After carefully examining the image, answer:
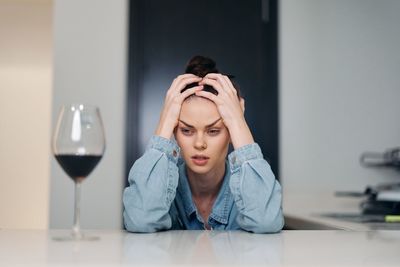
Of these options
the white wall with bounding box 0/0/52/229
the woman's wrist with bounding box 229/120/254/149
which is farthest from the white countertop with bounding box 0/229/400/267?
the white wall with bounding box 0/0/52/229

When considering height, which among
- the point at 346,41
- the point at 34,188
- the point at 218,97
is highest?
the point at 346,41

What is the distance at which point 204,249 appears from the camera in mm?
740

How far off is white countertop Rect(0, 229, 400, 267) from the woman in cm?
11

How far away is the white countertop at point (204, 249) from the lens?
0.64 m

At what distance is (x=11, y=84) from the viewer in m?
4.58

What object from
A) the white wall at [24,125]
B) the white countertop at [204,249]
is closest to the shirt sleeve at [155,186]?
the white countertop at [204,249]

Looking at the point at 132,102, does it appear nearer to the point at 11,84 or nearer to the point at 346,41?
the point at 346,41

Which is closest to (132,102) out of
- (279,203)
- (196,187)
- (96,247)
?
(196,187)

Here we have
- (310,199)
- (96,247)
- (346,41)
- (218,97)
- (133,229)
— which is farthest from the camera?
(346,41)

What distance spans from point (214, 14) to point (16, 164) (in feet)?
8.43

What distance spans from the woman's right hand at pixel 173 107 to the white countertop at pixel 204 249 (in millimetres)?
254

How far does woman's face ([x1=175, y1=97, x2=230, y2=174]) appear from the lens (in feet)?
3.77

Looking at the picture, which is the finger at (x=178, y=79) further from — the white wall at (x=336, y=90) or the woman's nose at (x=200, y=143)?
the white wall at (x=336, y=90)

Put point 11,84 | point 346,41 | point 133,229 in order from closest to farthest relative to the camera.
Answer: point 133,229 < point 346,41 < point 11,84
